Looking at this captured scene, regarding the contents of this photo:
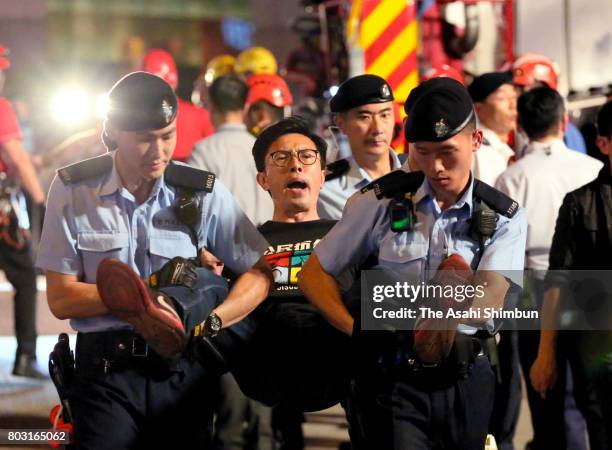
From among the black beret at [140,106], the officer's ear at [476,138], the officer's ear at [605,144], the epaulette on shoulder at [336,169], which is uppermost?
the epaulette on shoulder at [336,169]

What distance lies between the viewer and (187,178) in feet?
14.7

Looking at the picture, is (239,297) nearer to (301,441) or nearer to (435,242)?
(435,242)

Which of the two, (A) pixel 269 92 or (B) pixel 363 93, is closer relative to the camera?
(B) pixel 363 93

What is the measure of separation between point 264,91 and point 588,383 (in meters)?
3.43

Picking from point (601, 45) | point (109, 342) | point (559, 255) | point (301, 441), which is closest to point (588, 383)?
point (559, 255)

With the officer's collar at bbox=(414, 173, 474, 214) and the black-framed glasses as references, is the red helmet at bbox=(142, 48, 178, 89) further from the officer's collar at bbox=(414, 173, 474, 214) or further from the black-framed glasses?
the officer's collar at bbox=(414, 173, 474, 214)

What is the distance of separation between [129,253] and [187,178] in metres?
0.31

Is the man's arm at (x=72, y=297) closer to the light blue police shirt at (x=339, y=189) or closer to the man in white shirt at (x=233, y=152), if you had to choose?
the light blue police shirt at (x=339, y=189)

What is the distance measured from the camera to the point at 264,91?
8.55 metres

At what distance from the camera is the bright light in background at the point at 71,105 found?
1780 centimetres

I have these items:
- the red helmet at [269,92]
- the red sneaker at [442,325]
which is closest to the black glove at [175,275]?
the red sneaker at [442,325]

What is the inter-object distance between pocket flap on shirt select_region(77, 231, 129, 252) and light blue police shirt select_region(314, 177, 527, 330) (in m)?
0.75

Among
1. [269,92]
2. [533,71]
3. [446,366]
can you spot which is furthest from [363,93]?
[533,71]

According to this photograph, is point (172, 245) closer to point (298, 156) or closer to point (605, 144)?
point (298, 156)
